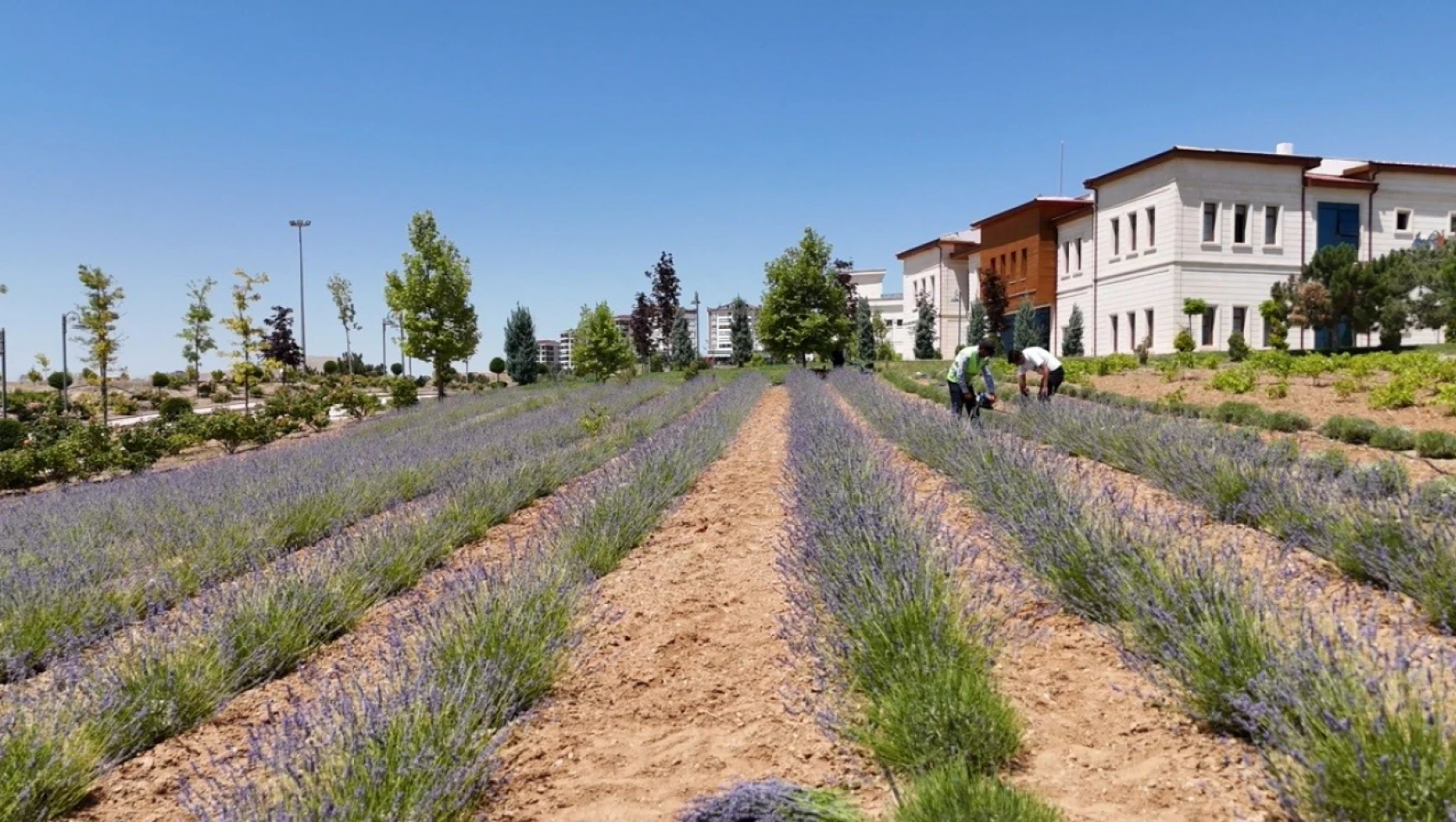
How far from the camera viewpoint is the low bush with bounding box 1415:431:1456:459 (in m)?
8.39

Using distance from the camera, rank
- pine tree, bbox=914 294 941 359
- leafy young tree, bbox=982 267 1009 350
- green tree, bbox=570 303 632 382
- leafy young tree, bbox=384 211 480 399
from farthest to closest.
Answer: pine tree, bbox=914 294 941 359 < leafy young tree, bbox=982 267 1009 350 < green tree, bbox=570 303 632 382 < leafy young tree, bbox=384 211 480 399

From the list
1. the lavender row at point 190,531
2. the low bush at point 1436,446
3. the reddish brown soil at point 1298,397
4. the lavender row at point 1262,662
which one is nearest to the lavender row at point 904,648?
the lavender row at point 1262,662

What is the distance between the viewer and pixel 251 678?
388cm

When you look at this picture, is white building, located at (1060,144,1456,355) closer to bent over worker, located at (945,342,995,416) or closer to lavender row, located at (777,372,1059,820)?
bent over worker, located at (945,342,995,416)

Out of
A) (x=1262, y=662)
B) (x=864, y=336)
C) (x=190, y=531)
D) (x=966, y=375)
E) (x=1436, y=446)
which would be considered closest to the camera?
(x=1262, y=662)

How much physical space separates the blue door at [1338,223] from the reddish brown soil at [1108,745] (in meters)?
38.5

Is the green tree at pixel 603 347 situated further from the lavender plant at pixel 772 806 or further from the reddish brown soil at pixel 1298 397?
the lavender plant at pixel 772 806

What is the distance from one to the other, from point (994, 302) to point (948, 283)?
38.0 feet

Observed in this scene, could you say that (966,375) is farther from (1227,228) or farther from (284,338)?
(284,338)

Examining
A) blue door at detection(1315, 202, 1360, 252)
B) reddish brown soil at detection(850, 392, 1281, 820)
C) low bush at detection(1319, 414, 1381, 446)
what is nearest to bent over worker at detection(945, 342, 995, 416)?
low bush at detection(1319, 414, 1381, 446)

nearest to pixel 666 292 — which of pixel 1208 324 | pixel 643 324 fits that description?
pixel 643 324

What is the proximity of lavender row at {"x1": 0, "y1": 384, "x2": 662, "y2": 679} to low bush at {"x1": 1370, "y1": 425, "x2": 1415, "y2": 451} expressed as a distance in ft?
30.6

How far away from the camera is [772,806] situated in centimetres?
234

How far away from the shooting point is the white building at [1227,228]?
1260 inches
